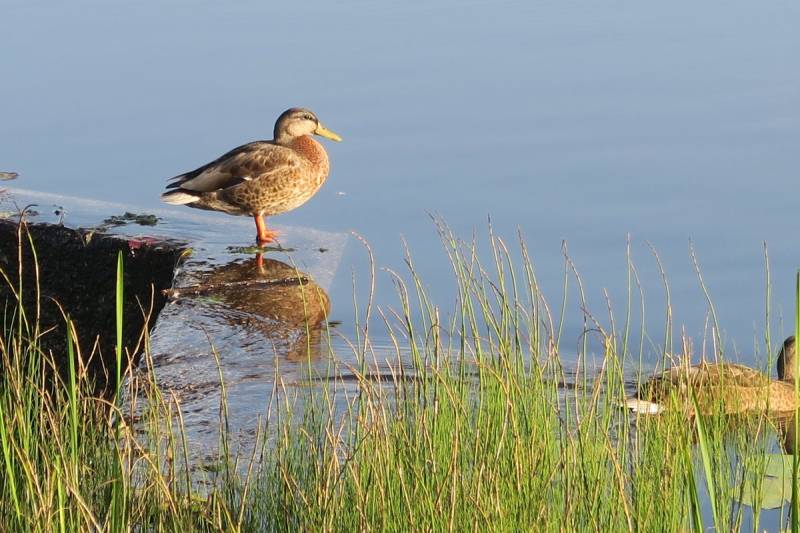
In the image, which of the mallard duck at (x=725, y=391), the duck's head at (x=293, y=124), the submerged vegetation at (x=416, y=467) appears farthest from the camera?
the duck's head at (x=293, y=124)

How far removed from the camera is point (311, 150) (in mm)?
8773

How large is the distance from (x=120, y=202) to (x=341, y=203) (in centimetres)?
151

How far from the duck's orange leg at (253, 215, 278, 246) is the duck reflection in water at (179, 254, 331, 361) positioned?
0.43 metres

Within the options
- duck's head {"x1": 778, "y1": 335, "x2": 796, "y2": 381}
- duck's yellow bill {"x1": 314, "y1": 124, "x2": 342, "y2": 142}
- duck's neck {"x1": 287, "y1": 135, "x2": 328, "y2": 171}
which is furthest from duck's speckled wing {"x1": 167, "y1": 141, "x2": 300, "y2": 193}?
duck's head {"x1": 778, "y1": 335, "x2": 796, "y2": 381}

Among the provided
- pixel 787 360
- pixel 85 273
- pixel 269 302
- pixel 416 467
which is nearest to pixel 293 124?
pixel 85 273

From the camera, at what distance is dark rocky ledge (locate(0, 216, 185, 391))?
752cm

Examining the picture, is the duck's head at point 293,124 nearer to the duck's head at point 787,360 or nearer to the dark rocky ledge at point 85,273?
the dark rocky ledge at point 85,273

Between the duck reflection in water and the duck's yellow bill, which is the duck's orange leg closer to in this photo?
the duck reflection in water

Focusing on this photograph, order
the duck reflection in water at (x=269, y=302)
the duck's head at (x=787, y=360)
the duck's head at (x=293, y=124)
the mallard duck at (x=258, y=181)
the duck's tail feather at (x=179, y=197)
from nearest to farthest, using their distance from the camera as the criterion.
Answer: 1. the duck reflection in water at (x=269, y=302)
2. the duck's head at (x=787, y=360)
3. the mallard duck at (x=258, y=181)
4. the duck's tail feather at (x=179, y=197)
5. the duck's head at (x=293, y=124)

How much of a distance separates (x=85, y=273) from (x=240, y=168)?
122 cm

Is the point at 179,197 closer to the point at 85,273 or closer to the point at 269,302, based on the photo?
the point at 85,273

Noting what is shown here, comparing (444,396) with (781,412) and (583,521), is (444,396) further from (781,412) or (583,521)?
(781,412)

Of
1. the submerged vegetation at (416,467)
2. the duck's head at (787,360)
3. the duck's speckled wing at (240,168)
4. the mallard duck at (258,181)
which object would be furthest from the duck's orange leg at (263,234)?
the submerged vegetation at (416,467)

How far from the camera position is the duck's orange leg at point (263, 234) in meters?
8.14
